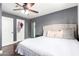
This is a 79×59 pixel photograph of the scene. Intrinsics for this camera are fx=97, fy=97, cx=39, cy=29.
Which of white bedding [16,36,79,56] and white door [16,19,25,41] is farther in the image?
white door [16,19,25,41]

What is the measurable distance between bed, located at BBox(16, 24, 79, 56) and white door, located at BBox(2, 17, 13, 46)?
0.52ft

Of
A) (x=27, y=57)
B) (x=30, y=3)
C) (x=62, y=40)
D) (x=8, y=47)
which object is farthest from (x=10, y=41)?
(x=62, y=40)

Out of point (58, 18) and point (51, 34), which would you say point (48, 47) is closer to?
point (51, 34)

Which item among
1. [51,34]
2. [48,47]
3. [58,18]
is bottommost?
[48,47]

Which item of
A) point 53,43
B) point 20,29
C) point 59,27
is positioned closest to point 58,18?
point 59,27

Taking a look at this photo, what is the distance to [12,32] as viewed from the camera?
53.6 inches

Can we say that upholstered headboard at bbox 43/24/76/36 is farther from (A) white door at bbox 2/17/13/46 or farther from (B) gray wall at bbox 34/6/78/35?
(A) white door at bbox 2/17/13/46

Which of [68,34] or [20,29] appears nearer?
[68,34]

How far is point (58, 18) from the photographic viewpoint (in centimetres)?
137

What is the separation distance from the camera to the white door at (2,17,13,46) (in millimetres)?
1303

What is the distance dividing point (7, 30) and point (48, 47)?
604 millimetres

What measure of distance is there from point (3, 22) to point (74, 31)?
3.18 feet

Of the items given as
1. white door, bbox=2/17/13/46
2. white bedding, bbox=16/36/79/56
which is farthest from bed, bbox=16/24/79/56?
white door, bbox=2/17/13/46

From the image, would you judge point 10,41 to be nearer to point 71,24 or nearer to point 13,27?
point 13,27
